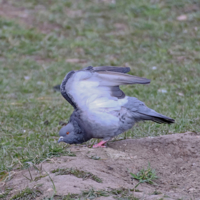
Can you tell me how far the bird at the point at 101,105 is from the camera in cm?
409

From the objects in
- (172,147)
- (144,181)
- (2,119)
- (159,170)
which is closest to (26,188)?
(144,181)

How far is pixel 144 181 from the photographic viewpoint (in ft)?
11.7

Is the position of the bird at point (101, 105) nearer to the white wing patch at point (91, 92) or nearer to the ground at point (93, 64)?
the white wing patch at point (91, 92)

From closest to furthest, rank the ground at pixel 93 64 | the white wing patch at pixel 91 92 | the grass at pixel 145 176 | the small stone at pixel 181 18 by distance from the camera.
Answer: the grass at pixel 145 176 → the ground at pixel 93 64 → the white wing patch at pixel 91 92 → the small stone at pixel 181 18

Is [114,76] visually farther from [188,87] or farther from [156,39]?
[156,39]

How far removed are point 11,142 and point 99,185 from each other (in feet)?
7.18

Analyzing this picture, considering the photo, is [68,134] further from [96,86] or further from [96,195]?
[96,195]

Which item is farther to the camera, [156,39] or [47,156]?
[156,39]

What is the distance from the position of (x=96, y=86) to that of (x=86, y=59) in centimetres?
443

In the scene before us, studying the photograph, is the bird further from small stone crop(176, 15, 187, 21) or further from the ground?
small stone crop(176, 15, 187, 21)

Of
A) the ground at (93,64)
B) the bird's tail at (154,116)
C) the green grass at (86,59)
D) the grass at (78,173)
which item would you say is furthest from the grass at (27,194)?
the bird's tail at (154,116)

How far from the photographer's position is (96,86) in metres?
4.19

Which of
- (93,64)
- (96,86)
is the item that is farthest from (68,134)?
(93,64)

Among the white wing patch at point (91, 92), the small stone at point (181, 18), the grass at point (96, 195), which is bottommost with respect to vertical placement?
the grass at point (96, 195)
